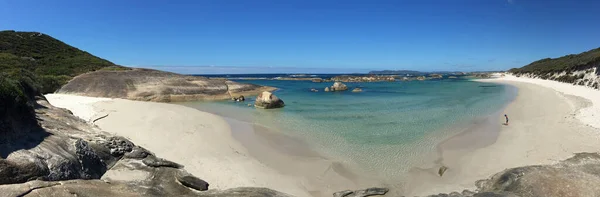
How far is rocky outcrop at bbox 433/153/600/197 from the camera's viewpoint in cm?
864

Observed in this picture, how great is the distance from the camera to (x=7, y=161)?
6230mm

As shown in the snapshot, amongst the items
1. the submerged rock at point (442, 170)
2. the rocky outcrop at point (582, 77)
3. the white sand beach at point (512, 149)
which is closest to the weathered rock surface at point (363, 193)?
Answer: the white sand beach at point (512, 149)

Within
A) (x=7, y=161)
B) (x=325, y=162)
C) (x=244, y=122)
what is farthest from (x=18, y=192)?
(x=244, y=122)

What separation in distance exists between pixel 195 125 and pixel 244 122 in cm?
364

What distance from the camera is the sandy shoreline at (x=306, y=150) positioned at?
34.8 feet

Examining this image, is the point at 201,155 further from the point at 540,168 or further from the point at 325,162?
the point at 540,168

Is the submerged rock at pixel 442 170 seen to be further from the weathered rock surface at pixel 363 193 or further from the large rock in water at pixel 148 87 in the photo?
the large rock in water at pixel 148 87

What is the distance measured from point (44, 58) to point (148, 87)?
28.1 m

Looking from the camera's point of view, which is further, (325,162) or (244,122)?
(244,122)

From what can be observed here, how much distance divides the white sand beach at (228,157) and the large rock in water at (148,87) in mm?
13770

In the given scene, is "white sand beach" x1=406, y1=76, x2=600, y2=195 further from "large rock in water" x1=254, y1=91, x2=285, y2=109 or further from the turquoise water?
"large rock in water" x1=254, y1=91, x2=285, y2=109

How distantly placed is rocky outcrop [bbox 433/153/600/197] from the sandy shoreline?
0.80m

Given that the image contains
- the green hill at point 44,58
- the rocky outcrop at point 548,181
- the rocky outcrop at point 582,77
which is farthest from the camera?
the rocky outcrop at point 582,77

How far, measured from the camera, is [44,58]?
48.8 meters
